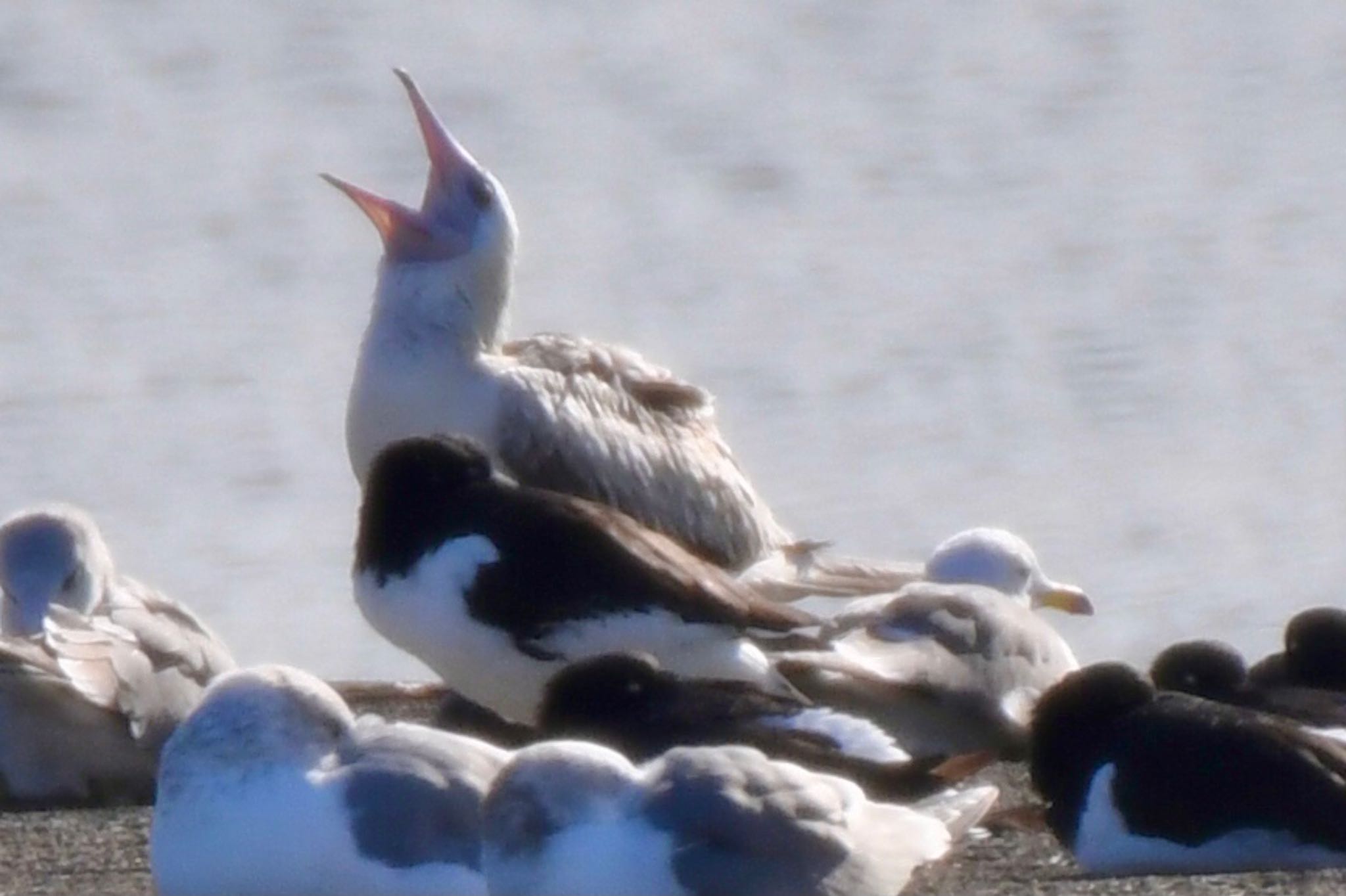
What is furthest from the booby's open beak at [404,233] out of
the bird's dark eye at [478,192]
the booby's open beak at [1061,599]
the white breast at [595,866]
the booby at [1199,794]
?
the white breast at [595,866]

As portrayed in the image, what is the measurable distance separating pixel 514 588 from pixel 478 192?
2.69 metres

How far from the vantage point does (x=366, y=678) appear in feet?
45.0

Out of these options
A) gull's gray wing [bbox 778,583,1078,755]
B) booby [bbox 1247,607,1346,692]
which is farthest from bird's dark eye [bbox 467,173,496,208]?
booby [bbox 1247,607,1346,692]

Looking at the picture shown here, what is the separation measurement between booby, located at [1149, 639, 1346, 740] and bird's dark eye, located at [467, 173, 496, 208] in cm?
277

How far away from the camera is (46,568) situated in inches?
433

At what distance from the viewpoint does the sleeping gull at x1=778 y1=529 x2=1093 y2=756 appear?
10.8 metres

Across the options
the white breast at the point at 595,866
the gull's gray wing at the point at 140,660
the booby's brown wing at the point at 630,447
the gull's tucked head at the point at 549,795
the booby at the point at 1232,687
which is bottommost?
the gull's gray wing at the point at 140,660

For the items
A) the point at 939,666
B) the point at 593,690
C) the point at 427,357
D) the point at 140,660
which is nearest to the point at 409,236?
the point at 427,357

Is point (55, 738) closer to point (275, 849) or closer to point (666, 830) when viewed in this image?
point (275, 849)

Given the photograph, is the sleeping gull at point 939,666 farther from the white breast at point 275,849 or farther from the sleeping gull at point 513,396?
the white breast at point 275,849

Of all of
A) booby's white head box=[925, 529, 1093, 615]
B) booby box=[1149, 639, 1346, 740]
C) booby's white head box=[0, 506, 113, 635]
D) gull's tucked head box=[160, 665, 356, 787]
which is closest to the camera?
gull's tucked head box=[160, 665, 356, 787]

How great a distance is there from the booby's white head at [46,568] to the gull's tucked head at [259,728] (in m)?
2.08

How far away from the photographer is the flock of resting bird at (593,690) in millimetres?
8625

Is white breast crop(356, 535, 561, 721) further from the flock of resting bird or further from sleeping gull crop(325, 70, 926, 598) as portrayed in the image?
sleeping gull crop(325, 70, 926, 598)
